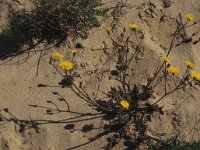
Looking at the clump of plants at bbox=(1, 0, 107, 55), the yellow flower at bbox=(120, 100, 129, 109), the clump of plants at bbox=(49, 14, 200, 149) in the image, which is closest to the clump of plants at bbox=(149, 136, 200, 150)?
the clump of plants at bbox=(49, 14, 200, 149)

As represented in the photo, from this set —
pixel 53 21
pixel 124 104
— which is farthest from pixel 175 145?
pixel 53 21

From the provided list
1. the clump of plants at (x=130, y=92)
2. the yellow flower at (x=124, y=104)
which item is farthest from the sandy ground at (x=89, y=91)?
the yellow flower at (x=124, y=104)

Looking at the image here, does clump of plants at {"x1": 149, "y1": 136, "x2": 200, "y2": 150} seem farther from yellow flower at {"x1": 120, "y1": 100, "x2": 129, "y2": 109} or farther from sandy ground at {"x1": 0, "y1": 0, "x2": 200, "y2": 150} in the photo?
yellow flower at {"x1": 120, "y1": 100, "x2": 129, "y2": 109}

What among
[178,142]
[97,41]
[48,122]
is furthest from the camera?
[97,41]

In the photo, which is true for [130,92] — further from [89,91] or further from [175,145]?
[175,145]

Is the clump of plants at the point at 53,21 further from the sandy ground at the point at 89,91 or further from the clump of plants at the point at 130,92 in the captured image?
the clump of plants at the point at 130,92

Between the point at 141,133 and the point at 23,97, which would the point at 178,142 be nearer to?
the point at 141,133

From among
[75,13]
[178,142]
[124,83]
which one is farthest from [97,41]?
[178,142]
